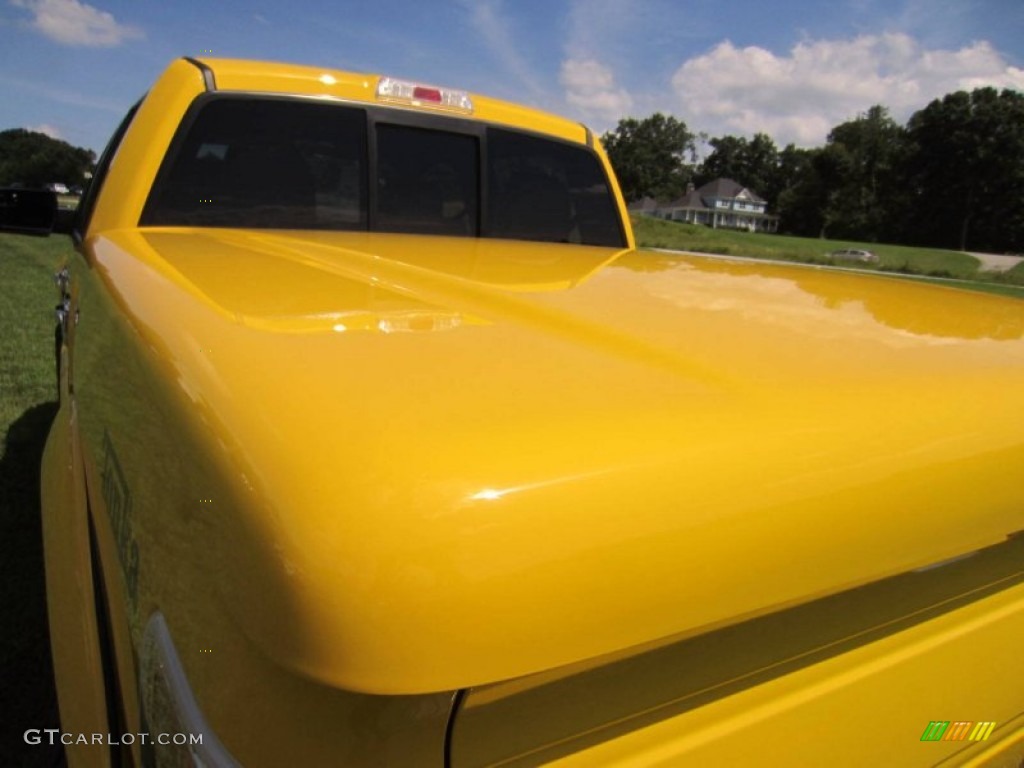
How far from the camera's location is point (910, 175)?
3110 inches

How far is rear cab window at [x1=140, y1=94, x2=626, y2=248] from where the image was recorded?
92.4 inches

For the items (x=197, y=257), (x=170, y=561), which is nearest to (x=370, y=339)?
(x=170, y=561)

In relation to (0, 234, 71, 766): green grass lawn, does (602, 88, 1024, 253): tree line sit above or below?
above

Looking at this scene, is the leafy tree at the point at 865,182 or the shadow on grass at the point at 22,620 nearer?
the shadow on grass at the point at 22,620

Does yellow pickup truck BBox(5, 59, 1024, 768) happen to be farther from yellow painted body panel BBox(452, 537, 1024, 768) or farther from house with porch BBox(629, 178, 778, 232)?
house with porch BBox(629, 178, 778, 232)

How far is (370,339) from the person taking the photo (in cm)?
85

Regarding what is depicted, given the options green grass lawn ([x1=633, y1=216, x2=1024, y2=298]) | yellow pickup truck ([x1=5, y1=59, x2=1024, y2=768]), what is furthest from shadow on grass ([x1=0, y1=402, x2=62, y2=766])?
green grass lawn ([x1=633, y1=216, x2=1024, y2=298])

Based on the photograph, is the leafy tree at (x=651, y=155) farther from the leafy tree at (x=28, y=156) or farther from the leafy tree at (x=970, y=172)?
the leafy tree at (x=28, y=156)

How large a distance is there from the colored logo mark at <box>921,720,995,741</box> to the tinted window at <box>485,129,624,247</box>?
7.57ft

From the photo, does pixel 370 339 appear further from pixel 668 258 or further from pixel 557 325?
pixel 668 258

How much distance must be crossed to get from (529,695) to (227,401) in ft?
1.24

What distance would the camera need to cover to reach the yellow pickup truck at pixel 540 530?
1.77 ft

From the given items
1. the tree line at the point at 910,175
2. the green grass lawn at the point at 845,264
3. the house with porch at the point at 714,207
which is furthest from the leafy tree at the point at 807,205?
the green grass lawn at the point at 845,264

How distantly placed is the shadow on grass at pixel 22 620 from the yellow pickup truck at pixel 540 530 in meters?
1.34
